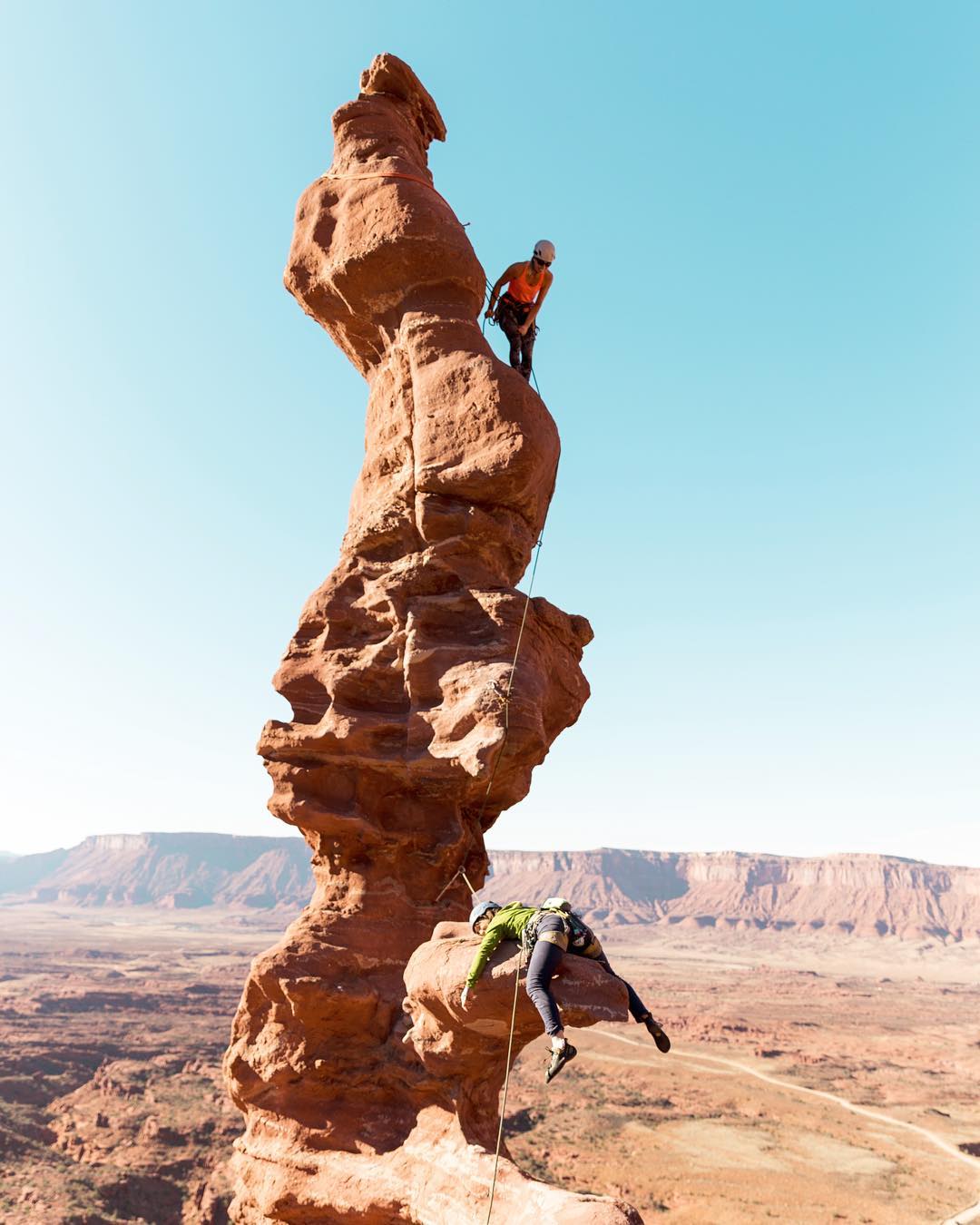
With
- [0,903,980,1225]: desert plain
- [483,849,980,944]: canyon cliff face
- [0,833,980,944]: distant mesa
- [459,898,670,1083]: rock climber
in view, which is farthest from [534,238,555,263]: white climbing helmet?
[483,849,980,944]: canyon cliff face

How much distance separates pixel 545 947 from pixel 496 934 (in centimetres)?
58

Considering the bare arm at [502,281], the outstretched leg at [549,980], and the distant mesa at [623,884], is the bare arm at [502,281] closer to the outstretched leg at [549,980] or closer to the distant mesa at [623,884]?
the outstretched leg at [549,980]

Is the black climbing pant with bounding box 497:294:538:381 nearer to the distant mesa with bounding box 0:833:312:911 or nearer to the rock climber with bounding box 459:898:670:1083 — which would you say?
the rock climber with bounding box 459:898:670:1083

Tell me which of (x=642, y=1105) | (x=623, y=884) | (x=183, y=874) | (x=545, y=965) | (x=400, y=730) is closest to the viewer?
(x=545, y=965)

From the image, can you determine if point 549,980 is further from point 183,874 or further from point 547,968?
point 183,874

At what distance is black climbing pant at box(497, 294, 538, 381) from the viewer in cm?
1182

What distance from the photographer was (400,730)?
32.0 ft

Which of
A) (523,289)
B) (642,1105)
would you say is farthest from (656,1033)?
(642,1105)

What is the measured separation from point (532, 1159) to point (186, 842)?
517 feet

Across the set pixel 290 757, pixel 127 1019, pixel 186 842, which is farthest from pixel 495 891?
pixel 290 757

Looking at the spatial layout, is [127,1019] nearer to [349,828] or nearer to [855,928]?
[349,828]

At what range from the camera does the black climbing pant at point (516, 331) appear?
38.8 ft

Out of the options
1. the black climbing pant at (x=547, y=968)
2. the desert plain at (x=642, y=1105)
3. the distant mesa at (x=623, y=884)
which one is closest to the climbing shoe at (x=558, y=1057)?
the black climbing pant at (x=547, y=968)

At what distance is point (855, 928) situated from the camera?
122 meters
